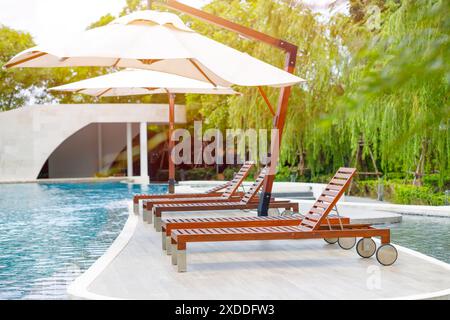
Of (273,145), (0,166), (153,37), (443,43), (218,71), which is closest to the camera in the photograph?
(443,43)

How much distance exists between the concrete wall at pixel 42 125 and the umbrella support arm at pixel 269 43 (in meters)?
20.5

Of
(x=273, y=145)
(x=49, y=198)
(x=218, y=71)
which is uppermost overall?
(x=218, y=71)

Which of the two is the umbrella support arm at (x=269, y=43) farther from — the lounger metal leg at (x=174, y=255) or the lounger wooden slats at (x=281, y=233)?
the lounger metal leg at (x=174, y=255)

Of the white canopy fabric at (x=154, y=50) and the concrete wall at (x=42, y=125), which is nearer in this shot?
the white canopy fabric at (x=154, y=50)

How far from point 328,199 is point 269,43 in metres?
2.62

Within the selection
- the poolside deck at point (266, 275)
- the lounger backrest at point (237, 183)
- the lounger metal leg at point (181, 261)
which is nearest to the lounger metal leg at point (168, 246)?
the poolside deck at point (266, 275)

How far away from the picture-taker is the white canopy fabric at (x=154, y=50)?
7066 millimetres

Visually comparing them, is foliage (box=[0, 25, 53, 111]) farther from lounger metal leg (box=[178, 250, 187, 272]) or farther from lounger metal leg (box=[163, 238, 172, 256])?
lounger metal leg (box=[178, 250, 187, 272])

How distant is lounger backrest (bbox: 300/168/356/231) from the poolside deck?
1.32 feet

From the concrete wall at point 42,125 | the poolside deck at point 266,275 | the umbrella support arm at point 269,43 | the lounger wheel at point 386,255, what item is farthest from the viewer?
the concrete wall at point 42,125

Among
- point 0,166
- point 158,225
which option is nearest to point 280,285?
point 158,225

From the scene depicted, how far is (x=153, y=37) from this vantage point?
7.62 m

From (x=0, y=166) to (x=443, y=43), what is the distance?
3007 centimetres
